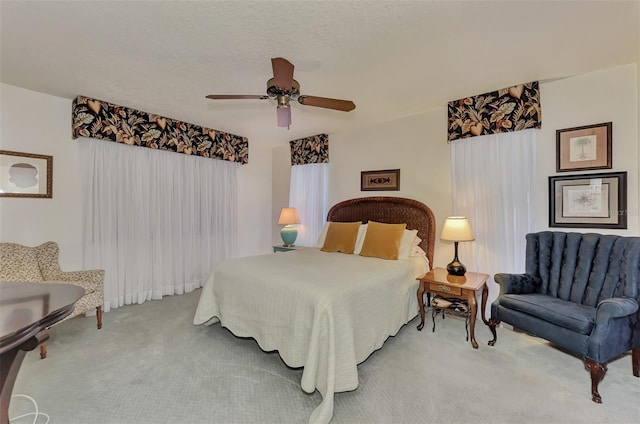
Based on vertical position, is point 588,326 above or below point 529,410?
above

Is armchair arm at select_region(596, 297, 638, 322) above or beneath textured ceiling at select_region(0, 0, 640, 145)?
beneath

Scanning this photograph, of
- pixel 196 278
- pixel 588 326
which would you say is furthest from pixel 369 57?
pixel 196 278

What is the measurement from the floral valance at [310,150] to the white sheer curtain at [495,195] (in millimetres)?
2117

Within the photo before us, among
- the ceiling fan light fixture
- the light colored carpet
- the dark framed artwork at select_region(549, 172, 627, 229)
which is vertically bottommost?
the light colored carpet

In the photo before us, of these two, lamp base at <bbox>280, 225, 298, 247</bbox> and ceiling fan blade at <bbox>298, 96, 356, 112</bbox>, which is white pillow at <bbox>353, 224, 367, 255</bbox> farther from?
ceiling fan blade at <bbox>298, 96, 356, 112</bbox>

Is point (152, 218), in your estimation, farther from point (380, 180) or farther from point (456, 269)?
point (456, 269)

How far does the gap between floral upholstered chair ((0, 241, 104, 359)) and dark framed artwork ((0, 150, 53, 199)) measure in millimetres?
589

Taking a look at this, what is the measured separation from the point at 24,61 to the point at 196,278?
3301mm

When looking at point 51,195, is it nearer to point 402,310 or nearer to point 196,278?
point 196,278

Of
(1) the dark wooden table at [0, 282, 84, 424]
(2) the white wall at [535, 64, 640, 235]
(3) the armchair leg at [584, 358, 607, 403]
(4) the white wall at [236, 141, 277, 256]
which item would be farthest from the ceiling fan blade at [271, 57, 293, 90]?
(4) the white wall at [236, 141, 277, 256]

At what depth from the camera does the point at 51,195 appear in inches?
125

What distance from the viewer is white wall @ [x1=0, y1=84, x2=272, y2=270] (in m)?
2.93

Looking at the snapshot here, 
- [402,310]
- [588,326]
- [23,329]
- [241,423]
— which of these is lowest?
[241,423]

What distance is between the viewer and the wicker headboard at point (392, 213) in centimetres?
365
